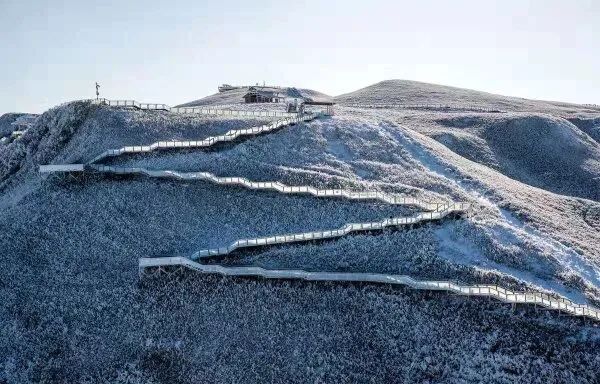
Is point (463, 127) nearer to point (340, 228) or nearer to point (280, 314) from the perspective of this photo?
point (340, 228)

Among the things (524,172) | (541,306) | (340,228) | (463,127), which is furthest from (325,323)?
(463,127)

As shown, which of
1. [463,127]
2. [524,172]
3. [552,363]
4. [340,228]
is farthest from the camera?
[463,127]

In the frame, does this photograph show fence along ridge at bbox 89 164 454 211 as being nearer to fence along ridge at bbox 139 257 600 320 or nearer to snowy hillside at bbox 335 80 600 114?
fence along ridge at bbox 139 257 600 320

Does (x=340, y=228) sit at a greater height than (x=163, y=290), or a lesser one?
greater

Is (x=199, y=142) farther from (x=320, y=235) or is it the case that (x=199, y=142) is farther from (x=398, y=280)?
(x=398, y=280)

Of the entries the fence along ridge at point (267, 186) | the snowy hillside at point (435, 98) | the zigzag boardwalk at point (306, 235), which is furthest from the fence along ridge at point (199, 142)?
the snowy hillside at point (435, 98)

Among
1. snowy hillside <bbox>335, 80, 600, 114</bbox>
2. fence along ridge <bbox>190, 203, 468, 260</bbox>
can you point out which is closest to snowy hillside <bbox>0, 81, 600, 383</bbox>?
fence along ridge <bbox>190, 203, 468, 260</bbox>
